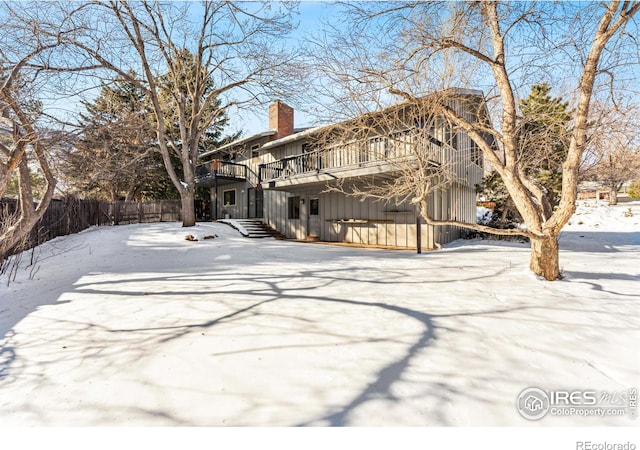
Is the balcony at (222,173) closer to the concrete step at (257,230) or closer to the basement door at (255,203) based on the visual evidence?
the basement door at (255,203)

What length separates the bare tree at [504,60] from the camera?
4.74 metres

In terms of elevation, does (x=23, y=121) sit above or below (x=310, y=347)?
above

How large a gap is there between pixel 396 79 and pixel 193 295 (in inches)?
227

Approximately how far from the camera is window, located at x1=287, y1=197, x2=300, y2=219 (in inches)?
591

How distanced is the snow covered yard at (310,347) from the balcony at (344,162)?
4118 mm

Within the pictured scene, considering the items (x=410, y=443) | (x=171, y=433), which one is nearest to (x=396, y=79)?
(x=410, y=443)

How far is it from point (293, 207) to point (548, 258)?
38.4 ft

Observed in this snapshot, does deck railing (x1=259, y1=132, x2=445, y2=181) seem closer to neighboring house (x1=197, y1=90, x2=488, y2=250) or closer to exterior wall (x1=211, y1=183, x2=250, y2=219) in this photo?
neighboring house (x1=197, y1=90, x2=488, y2=250)

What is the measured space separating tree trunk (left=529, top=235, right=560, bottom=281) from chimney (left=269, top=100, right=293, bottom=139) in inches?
568

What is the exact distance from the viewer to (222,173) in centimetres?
1883

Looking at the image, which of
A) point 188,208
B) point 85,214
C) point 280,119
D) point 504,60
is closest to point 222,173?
point 280,119

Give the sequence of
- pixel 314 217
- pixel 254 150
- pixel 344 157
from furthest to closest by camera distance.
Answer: pixel 254 150 < pixel 314 217 < pixel 344 157

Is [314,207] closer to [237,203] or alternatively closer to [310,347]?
[237,203]

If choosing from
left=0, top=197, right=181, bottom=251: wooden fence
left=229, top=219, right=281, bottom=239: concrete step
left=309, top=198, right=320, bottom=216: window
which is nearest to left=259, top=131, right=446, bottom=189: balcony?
left=309, top=198, right=320, bottom=216: window
